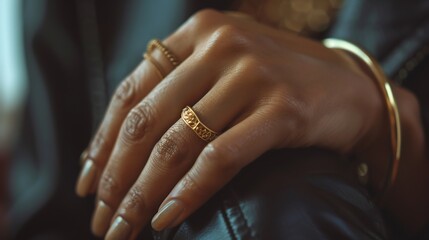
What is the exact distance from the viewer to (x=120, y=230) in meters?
0.48

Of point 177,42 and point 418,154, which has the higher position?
point 177,42

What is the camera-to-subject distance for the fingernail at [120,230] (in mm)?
476

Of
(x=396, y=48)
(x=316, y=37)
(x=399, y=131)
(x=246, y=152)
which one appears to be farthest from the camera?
(x=316, y=37)

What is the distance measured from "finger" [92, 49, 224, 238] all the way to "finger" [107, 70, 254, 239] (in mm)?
24

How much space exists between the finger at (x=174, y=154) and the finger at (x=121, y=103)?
0.09 m

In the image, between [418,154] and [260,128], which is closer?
[260,128]

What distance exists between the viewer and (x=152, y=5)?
862 millimetres

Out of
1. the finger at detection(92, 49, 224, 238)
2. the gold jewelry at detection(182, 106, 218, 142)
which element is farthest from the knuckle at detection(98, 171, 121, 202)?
the gold jewelry at detection(182, 106, 218, 142)

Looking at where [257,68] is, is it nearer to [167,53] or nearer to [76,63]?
[167,53]

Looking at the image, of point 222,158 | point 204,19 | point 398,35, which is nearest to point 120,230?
point 222,158

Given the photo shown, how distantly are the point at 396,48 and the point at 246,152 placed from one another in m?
0.39

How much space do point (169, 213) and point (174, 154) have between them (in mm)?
55

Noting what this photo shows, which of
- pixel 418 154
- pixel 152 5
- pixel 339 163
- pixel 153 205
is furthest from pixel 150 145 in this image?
pixel 152 5

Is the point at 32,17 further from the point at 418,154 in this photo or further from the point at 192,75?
the point at 418,154
